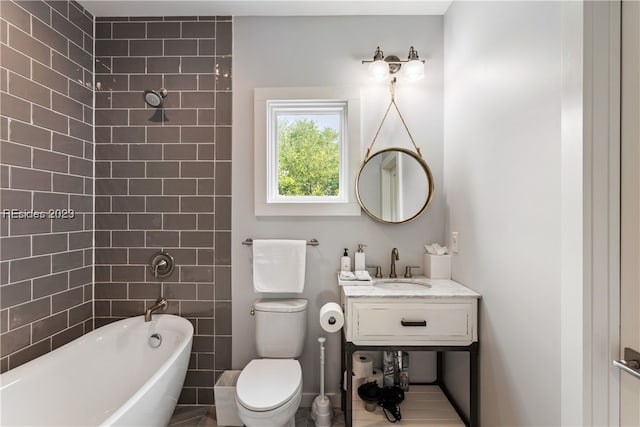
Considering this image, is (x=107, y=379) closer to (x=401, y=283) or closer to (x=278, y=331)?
(x=278, y=331)

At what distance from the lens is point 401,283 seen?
6.42 ft

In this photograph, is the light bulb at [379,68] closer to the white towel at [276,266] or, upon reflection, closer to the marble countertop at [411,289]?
the white towel at [276,266]

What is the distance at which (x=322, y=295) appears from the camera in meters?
2.11

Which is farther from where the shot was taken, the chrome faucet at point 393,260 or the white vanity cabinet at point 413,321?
the chrome faucet at point 393,260

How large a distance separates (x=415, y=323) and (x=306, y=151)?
1308 mm

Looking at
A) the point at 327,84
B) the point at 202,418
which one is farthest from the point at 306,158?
the point at 202,418

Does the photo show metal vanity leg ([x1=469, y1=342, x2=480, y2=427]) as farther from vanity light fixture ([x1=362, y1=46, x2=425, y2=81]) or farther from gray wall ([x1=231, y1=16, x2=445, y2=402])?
vanity light fixture ([x1=362, y1=46, x2=425, y2=81])

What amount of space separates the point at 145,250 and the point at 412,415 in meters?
1.98

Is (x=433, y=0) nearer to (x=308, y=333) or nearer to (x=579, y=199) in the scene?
(x=579, y=199)

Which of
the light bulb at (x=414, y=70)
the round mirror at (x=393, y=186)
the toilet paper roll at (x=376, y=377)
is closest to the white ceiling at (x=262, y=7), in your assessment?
the light bulb at (x=414, y=70)

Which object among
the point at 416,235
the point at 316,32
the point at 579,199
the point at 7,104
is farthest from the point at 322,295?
the point at 7,104

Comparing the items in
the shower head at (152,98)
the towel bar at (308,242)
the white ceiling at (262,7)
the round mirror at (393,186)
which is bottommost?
the towel bar at (308,242)

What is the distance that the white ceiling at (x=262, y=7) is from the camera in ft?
6.45

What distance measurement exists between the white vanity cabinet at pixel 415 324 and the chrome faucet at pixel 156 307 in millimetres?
1276
